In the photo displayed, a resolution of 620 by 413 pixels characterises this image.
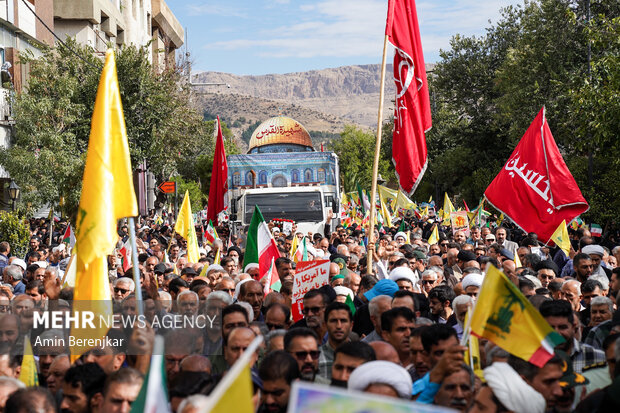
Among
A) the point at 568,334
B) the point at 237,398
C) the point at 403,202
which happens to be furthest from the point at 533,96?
the point at 237,398

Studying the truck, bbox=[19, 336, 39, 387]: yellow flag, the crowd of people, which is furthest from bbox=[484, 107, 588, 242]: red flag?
the truck

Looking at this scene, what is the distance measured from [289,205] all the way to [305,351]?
15741 millimetres

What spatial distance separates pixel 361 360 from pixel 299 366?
589 millimetres

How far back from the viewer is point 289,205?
67.4 feet

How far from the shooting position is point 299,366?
15.6 feet

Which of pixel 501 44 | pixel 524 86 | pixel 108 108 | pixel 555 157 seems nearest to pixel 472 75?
pixel 501 44

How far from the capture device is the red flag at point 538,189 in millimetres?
10734

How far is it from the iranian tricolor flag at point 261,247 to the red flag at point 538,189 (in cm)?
330

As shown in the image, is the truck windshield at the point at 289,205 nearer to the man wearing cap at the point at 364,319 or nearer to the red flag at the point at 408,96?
the red flag at the point at 408,96

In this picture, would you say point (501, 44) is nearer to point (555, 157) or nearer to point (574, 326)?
point (555, 157)

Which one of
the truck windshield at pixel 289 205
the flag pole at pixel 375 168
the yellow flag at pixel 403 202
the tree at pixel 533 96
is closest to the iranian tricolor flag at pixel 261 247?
the flag pole at pixel 375 168

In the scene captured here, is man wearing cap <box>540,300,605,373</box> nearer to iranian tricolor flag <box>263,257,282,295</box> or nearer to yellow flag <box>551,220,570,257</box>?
iranian tricolor flag <box>263,257,282,295</box>

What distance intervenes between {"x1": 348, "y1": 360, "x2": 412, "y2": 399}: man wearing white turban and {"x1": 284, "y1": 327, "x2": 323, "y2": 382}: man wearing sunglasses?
97 centimetres

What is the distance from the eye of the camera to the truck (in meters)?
20.4
